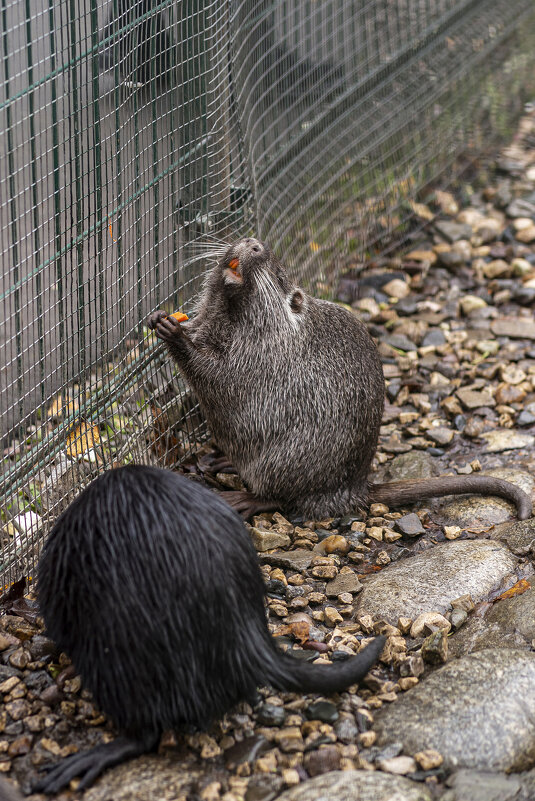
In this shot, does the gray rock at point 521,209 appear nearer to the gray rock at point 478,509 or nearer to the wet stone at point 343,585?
the gray rock at point 478,509

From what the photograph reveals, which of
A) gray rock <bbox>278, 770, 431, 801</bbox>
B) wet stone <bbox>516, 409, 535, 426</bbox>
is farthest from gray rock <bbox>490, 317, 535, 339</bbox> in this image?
gray rock <bbox>278, 770, 431, 801</bbox>

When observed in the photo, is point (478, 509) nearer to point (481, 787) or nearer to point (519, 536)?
point (519, 536)

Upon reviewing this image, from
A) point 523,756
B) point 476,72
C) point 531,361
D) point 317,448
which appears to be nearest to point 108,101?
point 317,448

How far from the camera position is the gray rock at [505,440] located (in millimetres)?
4977

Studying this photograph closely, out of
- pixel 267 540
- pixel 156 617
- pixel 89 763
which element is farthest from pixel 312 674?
pixel 267 540

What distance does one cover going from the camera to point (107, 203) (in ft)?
12.6

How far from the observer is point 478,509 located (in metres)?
4.37

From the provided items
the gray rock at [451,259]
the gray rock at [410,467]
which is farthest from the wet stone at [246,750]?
the gray rock at [451,259]

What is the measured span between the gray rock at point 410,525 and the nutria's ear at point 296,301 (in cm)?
108

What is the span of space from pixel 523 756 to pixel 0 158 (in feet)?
8.25

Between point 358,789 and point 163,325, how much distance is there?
224 cm

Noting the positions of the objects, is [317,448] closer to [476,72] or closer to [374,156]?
[374,156]

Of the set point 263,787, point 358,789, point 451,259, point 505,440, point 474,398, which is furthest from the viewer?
point 451,259

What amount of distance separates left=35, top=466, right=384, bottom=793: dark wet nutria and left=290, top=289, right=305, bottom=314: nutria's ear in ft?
5.47
